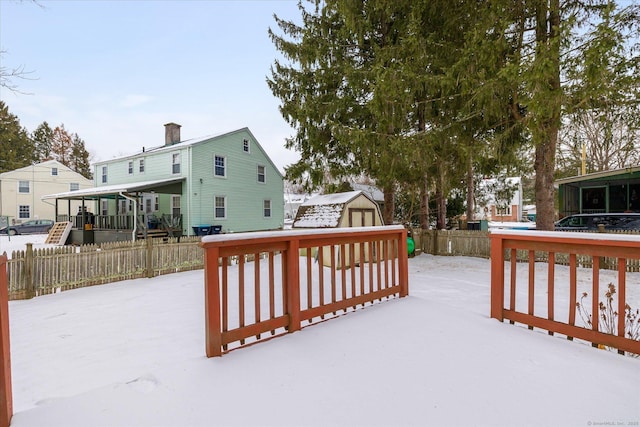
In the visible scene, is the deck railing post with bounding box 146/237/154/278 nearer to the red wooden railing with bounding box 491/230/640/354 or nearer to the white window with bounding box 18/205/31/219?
the red wooden railing with bounding box 491/230/640/354

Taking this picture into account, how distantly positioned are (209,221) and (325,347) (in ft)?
51.6

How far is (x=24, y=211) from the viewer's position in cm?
2678

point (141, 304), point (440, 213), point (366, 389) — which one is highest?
point (440, 213)

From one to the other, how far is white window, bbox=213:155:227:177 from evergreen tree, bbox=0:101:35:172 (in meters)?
31.7

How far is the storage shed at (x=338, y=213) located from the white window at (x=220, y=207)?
10.5 metres

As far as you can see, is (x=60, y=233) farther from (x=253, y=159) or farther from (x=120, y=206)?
(x=253, y=159)

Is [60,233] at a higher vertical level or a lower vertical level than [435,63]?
lower

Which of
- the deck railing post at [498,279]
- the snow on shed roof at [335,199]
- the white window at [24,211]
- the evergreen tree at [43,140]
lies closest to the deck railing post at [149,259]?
the snow on shed roof at [335,199]

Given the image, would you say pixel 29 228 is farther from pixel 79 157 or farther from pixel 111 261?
pixel 111 261

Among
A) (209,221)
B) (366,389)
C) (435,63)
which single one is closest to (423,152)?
(435,63)

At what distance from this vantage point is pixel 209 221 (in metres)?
17.3

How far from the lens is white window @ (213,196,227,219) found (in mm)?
17828

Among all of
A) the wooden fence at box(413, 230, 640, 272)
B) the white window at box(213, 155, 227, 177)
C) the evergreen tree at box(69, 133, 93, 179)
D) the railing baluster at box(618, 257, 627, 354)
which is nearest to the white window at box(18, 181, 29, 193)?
the evergreen tree at box(69, 133, 93, 179)

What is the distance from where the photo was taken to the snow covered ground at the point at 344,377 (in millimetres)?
1897
